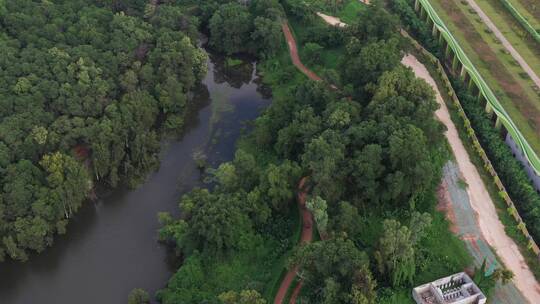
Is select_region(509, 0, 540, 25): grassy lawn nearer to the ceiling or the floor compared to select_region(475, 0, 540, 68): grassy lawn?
nearer to the ceiling

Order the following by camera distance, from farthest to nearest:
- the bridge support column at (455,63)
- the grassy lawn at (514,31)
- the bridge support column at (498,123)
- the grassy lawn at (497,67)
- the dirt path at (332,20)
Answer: the dirt path at (332,20) < the bridge support column at (455,63) < the grassy lawn at (514,31) < the bridge support column at (498,123) < the grassy lawn at (497,67)

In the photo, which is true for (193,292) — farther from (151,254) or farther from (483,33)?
(483,33)

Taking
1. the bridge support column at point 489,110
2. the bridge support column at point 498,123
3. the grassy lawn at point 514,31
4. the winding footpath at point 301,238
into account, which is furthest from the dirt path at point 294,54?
the grassy lawn at point 514,31

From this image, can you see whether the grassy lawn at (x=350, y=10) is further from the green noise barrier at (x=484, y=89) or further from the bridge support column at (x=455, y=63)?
the bridge support column at (x=455, y=63)

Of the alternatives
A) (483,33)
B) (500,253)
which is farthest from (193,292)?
(483,33)

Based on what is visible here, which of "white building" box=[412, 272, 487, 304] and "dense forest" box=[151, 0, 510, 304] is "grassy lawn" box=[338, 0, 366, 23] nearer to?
"dense forest" box=[151, 0, 510, 304]

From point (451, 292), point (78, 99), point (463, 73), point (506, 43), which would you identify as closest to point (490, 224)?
point (451, 292)

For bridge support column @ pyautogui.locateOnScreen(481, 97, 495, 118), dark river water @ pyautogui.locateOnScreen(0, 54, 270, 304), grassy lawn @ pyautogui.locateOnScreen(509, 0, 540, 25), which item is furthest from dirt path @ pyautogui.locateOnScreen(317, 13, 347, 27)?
bridge support column @ pyautogui.locateOnScreen(481, 97, 495, 118)
